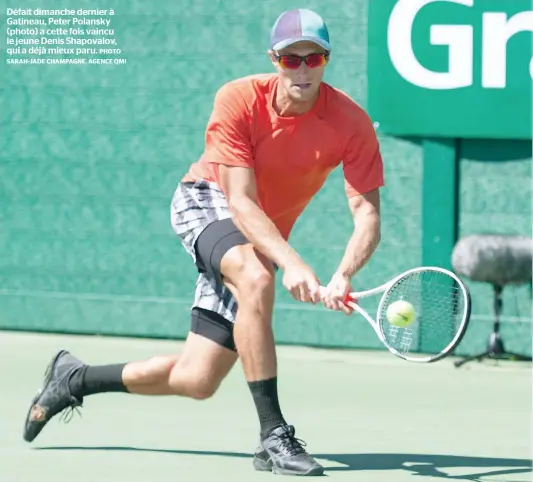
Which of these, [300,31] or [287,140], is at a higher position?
A: [300,31]

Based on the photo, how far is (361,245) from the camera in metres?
5.65

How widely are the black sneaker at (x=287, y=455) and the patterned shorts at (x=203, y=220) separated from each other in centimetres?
50

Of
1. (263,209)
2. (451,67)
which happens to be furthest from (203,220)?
(451,67)

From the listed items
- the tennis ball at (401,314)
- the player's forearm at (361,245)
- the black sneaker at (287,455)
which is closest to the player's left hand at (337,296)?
the player's forearm at (361,245)

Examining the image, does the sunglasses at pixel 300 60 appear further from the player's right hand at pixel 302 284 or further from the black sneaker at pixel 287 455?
the black sneaker at pixel 287 455

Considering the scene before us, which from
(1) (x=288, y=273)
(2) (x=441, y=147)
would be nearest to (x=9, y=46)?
(2) (x=441, y=147)

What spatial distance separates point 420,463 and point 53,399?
1.43m

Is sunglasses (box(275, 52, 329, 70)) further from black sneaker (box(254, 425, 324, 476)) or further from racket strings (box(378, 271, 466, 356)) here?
racket strings (box(378, 271, 466, 356))

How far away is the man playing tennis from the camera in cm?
549

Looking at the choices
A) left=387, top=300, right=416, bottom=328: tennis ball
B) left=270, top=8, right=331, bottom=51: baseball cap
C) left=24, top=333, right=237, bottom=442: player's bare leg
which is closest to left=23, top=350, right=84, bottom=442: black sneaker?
left=24, top=333, right=237, bottom=442: player's bare leg

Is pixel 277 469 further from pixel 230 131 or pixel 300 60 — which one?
pixel 300 60

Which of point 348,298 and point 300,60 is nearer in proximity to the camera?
point 348,298

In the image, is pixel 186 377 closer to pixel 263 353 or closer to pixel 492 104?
pixel 263 353

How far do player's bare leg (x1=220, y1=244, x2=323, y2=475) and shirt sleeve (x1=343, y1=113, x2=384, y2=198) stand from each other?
480mm
